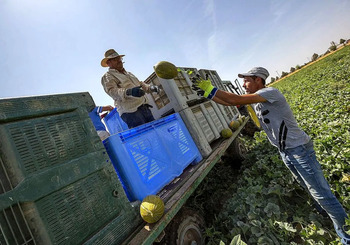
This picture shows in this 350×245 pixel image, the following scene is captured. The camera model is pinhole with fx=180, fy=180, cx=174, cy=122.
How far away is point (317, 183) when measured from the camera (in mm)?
2506

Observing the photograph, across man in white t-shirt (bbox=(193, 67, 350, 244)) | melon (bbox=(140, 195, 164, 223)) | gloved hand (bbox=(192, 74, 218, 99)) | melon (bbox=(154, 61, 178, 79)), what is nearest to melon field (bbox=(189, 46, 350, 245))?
man in white t-shirt (bbox=(193, 67, 350, 244))

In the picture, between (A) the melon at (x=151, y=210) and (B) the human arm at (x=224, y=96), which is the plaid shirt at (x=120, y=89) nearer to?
(B) the human arm at (x=224, y=96)

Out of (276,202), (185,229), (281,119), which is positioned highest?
(281,119)

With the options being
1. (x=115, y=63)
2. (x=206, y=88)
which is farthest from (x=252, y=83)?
(x=115, y=63)

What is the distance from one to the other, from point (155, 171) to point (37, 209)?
1465mm

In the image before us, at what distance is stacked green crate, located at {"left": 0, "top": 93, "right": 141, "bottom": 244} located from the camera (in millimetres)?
1400

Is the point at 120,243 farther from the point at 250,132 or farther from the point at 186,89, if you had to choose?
the point at 250,132

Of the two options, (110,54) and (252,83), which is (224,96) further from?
(110,54)

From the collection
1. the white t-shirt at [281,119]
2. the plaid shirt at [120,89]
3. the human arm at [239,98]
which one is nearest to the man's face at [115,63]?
the plaid shirt at [120,89]

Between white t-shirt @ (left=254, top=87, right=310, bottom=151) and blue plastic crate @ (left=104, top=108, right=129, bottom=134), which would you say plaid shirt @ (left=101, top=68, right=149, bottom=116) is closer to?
blue plastic crate @ (left=104, top=108, right=129, bottom=134)

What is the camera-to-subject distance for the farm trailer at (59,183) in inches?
55.3

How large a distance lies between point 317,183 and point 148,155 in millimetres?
2403

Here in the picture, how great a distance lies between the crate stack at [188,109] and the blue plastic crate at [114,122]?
981 millimetres

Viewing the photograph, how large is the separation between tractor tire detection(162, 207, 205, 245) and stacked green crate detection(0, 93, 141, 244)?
1.70ft
